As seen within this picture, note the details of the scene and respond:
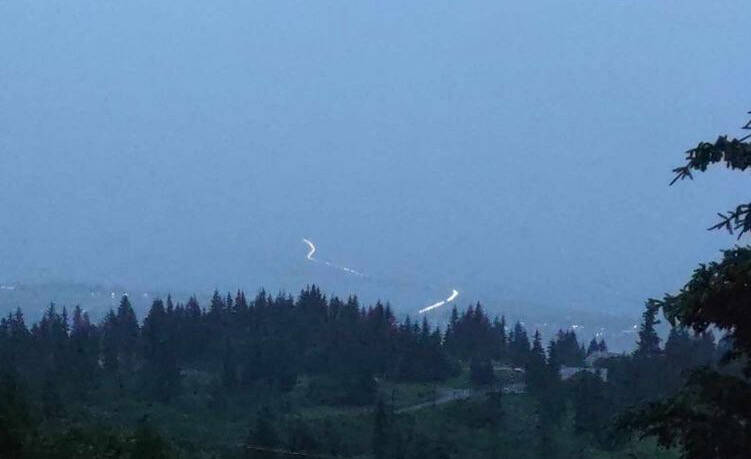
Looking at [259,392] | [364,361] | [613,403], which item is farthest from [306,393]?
[613,403]

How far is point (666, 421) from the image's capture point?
7898mm

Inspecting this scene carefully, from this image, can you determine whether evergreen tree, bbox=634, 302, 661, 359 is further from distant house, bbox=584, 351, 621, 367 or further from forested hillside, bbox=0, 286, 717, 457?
distant house, bbox=584, 351, 621, 367

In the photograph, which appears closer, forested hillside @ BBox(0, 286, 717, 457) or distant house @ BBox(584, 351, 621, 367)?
forested hillside @ BBox(0, 286, 717, 457)

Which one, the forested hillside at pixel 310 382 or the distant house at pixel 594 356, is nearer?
the forested hillside at pixel 310 382

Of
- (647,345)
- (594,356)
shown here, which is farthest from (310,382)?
(594,356)

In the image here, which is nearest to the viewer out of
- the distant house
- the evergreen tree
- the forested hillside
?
the forested hillside

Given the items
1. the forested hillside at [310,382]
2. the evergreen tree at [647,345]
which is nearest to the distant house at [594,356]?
the forested hillside at [310,382]

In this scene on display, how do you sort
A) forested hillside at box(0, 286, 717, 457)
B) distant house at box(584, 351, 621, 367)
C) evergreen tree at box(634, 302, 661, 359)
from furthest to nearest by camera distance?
distant house at box(584, 351, 621, 367), evergreen tree at box(634, 302, 661, 359), forested hillside at box(0, 286, 717, 457)

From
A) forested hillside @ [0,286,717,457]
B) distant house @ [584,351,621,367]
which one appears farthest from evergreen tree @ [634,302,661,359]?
distant house @ [584,351,621,367]

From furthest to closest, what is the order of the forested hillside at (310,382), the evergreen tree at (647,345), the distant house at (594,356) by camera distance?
the distant house at (594,356) → the evergreen tree at (647,345) → the forested hillside at (310,382)

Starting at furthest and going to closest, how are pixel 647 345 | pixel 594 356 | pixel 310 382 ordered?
pixel 594 356
pixel 310 382
pixel 647 345

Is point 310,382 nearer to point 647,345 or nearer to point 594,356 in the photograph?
point 647,345

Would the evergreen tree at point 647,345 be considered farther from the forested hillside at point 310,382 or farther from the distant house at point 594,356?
the distant house at point 594,356

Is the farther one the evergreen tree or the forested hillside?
the evergreen tree
